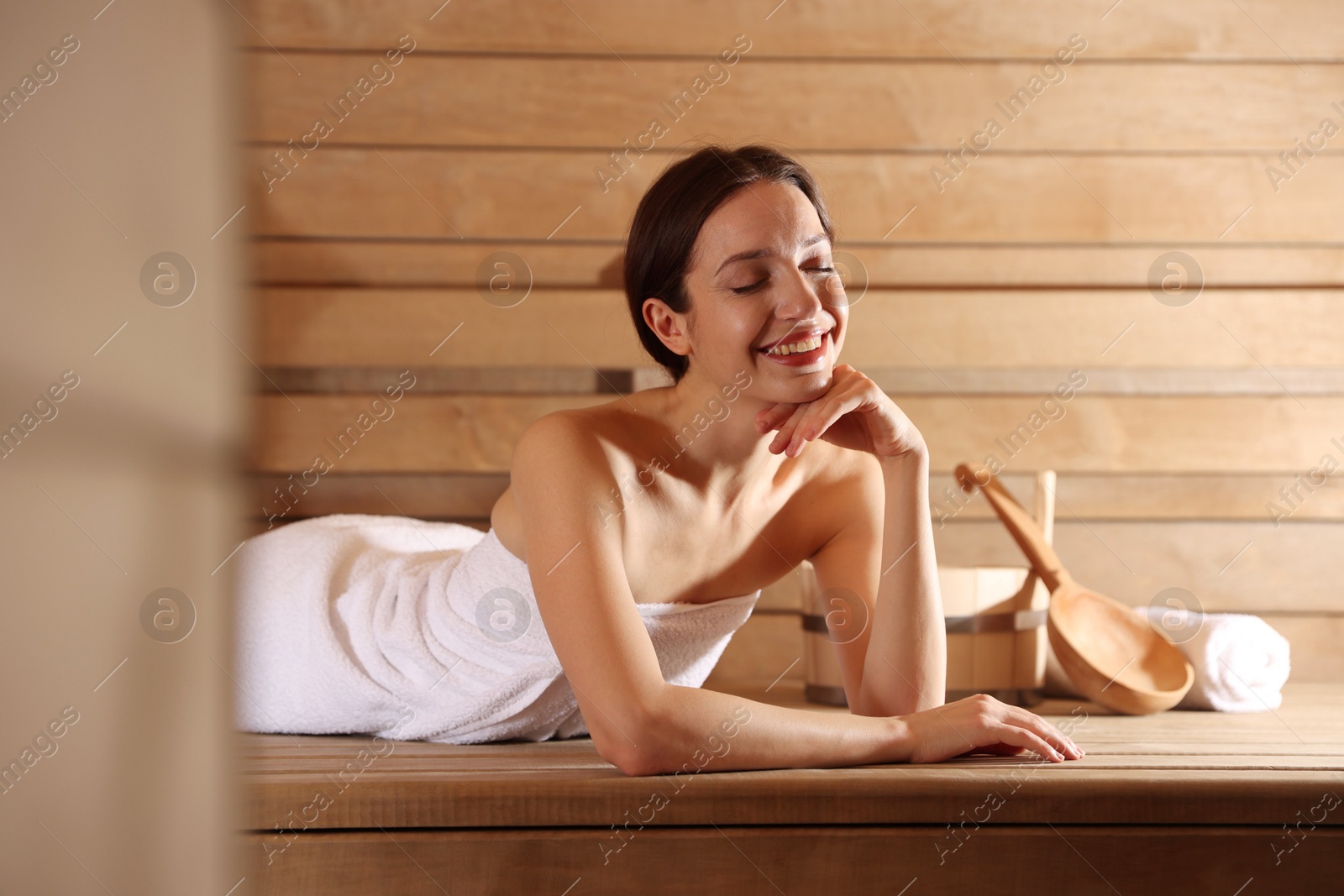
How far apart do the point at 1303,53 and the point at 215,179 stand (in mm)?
2349

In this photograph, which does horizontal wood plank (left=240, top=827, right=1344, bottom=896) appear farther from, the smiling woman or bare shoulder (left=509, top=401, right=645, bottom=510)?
bare shoulder (left=509, top=401, right=645, bottom=510)

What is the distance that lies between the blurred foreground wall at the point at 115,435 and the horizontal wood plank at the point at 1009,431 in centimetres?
171

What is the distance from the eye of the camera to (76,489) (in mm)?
197

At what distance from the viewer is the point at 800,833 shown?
94 centimetres

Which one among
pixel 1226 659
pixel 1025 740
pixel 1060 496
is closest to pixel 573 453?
pixel 1025 740

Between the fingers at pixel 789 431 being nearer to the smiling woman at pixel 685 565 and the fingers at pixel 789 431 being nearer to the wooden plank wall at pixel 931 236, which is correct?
the smiling woman at pixel 685 565

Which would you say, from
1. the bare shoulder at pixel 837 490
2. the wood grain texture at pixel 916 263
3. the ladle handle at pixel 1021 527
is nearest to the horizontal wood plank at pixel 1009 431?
the wood grain texture at pixel 916 263

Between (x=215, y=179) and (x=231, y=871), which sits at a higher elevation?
(x=215, y=179)

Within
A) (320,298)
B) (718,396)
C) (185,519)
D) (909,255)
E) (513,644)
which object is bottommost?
(185,519)

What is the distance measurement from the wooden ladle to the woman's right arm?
1.26 ft

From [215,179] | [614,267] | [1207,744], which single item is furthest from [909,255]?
[215,179]

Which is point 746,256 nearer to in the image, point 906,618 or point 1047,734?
point 906,618

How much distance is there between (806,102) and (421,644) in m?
1.28

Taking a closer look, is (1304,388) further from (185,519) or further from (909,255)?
(185,519)
